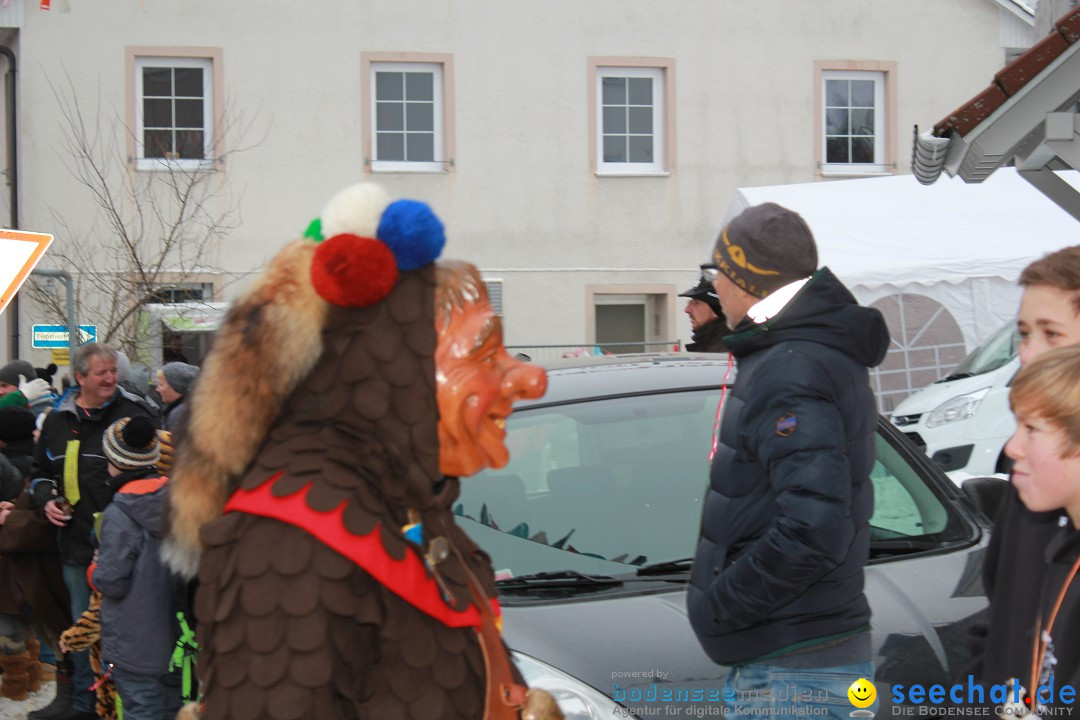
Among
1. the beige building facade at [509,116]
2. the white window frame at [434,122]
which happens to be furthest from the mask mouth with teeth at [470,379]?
the white window frame at [434,122]

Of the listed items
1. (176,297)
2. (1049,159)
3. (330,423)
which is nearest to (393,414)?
(330,423)

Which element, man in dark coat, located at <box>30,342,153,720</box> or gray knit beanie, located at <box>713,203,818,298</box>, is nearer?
gray knit beanie, located at <box>713,203,818,298</box>

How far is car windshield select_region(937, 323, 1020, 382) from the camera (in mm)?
9531

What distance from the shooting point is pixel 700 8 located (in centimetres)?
1506

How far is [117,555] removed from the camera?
457 cm

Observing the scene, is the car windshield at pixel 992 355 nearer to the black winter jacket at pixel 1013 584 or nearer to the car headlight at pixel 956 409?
the car headlight at pixel 956 409

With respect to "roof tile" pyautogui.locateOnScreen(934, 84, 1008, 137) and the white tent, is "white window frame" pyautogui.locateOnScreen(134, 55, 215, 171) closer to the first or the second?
the white tent

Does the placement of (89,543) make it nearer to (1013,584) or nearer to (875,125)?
(1013,584)

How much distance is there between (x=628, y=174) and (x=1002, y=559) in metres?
13.1

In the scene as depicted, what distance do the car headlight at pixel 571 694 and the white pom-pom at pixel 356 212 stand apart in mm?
1388

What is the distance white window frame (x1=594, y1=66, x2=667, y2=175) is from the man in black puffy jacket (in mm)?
12501

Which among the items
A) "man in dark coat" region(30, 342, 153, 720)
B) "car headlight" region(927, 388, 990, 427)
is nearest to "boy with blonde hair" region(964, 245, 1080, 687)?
"man in dark coat" region(30, 342, 153, 720)

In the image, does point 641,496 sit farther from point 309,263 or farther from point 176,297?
point 176,297

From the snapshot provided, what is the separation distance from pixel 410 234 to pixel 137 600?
345 cm
